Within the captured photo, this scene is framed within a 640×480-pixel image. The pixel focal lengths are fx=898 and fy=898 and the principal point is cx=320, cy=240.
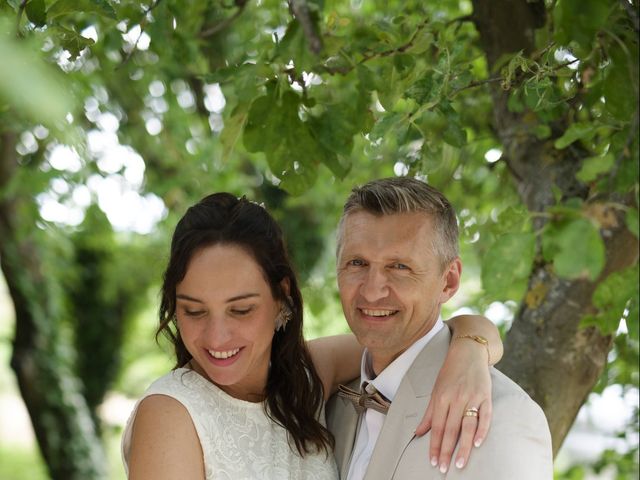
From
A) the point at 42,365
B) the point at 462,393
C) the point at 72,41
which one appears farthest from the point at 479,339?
the point at 42,365

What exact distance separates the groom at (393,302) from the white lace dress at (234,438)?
137 millimetres

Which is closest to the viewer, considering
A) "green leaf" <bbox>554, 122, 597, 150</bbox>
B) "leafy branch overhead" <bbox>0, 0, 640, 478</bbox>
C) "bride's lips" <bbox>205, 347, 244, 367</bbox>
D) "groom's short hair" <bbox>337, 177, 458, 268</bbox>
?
"leafy branch overhead" <bbox>0, 0, 640, 478</bbox>

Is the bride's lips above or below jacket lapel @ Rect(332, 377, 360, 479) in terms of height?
above

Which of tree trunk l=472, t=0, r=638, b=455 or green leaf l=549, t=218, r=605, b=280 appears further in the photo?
tree trunk l=472, t=0, r=638, b=455

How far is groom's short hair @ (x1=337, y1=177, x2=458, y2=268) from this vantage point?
248 cm

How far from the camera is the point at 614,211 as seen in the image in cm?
268

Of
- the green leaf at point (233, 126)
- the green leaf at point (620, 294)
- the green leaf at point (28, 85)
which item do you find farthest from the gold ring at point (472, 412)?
the green leaf at point (28, 85)

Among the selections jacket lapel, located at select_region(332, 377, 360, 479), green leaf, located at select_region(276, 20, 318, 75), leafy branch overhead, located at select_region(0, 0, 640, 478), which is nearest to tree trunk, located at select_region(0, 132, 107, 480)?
leafy branch overhead, located at select_region(0, 0, 640, 478)

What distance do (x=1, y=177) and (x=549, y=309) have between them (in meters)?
5.27

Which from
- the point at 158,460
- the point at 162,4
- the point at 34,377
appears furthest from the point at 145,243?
the point at 158,460

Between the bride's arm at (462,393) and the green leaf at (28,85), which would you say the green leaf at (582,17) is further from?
the bride's arm at (462,393)

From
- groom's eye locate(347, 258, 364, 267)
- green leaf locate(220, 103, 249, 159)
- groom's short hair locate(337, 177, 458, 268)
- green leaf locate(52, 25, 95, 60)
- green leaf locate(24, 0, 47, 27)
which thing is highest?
green leaf locate(220, 103, 249, 159)

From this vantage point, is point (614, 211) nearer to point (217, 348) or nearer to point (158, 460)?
point (217, 348)

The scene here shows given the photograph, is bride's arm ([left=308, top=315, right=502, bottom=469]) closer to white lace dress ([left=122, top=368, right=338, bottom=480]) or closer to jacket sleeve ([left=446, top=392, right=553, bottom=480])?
jacket sleeve ([left=446, top=392, right=553, bottom=480])
